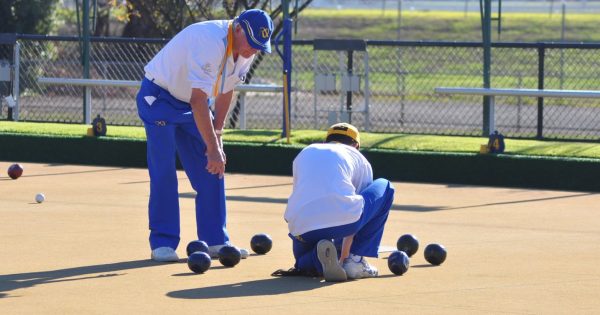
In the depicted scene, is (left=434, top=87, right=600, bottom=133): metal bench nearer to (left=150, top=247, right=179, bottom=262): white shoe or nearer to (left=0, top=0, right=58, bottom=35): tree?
(left=150, top=247, right=179, bottom=262): white shoe

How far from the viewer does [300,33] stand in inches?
1588

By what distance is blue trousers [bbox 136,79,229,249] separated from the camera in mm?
8445

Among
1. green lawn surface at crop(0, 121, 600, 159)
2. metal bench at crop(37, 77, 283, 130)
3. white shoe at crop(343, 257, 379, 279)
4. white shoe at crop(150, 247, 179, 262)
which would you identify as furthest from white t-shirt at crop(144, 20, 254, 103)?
metal bench at crop(37, 77, 283, 130)

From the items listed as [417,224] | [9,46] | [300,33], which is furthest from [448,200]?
[300,33]

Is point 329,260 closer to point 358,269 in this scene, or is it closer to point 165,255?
point 358,269

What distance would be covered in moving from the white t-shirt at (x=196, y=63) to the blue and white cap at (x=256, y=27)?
0.17 meters

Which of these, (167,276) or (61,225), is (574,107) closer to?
(61,225)

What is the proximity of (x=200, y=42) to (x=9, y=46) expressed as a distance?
393 inches

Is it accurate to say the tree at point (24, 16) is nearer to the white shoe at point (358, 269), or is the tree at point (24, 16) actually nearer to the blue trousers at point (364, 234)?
the blue trousers at point (364, 234)

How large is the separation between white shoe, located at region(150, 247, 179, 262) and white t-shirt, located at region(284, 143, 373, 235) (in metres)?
0.93

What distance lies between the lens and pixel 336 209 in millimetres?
7629

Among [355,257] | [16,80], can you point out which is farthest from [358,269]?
[16,80]

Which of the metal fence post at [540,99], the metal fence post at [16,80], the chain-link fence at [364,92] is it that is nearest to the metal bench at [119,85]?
the metal fence post at [16,80]

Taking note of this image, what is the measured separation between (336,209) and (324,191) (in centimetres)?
13
